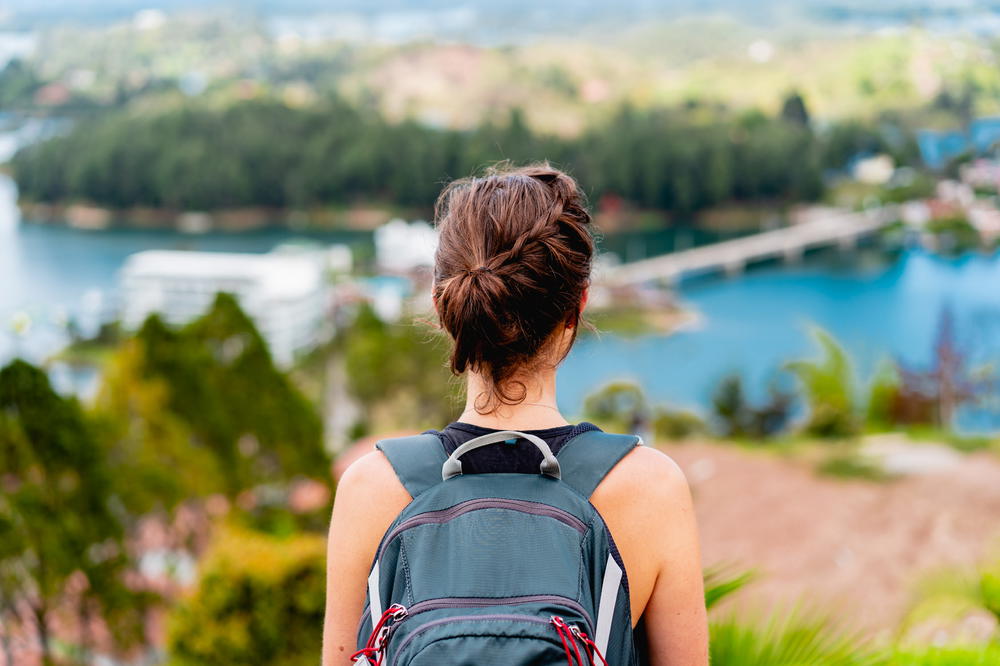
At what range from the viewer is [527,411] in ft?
2.01

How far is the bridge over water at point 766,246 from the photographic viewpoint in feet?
82.9

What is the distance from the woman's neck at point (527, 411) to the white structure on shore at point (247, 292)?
745 inches

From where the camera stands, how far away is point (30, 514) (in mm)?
3898

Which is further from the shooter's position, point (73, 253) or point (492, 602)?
point (73, 253)

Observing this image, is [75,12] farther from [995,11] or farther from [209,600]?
[209,600]

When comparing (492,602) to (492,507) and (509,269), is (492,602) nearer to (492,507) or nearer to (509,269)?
(492,507)

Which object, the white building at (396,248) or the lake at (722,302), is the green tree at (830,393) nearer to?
the lake at (722,302)

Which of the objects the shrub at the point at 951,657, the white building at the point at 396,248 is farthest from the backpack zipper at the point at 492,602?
the white building at the point at 396,248

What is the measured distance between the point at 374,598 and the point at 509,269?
0.22 metres

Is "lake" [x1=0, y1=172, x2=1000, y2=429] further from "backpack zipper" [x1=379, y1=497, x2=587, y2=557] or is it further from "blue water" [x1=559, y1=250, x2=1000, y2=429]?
"backpack zipper" [x1=379, y1=497, x2=587, y2=557]

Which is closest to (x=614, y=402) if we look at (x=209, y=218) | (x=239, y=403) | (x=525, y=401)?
(x=239, y=403)

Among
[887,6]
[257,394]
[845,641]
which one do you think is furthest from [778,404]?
[887,6]

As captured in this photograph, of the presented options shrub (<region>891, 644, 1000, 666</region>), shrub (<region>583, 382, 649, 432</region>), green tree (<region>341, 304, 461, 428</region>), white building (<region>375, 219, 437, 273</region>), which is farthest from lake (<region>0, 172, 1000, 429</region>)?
shrub (<region>891, 644, 1000, 666</region>)

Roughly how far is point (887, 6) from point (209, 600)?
3601cm
